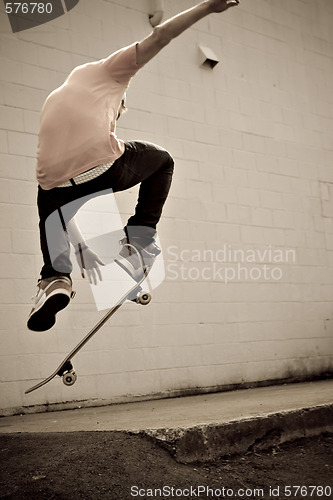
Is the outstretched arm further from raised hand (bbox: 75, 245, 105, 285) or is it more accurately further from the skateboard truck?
the skateboard truck

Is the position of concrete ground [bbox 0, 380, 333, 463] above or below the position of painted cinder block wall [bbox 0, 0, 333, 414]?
below

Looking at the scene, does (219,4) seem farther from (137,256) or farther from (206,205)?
(206,205)

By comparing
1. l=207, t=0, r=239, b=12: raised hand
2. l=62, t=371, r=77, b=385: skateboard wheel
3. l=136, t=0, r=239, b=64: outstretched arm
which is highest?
l=207, t=0, r=239, b=12: raised hand

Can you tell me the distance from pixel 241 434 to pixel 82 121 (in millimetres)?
1889

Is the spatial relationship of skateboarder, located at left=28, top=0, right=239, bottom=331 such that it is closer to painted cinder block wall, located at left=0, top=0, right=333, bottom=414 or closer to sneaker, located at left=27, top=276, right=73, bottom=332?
sneaker, located at left=27, top=276, right=73, bottom=332

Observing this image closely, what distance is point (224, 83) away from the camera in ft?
18.5

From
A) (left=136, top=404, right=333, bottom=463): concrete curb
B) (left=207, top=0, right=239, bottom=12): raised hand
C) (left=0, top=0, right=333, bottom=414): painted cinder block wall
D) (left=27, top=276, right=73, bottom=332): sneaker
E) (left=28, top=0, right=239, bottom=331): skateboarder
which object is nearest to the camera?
(left=207, top=0, right=239, bottom=12): raised hand

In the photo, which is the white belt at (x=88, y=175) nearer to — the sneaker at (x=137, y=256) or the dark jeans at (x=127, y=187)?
the dark jeans at (x=127, y=187)

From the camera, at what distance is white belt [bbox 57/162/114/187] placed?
2418 millimetres

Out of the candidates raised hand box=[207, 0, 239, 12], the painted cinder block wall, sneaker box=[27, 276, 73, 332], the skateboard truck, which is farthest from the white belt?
the painted cinder block wall

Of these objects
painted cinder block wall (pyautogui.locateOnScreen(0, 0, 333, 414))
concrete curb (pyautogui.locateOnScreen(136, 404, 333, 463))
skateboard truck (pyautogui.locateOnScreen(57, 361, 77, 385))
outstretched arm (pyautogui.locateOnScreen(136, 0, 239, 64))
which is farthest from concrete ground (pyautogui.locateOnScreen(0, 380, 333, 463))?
outstretched arm (pyautogui.locateOnScreen(136, 0, 239, 64))

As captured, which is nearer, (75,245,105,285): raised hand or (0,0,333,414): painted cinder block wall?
(75,245,105,285): raised hand

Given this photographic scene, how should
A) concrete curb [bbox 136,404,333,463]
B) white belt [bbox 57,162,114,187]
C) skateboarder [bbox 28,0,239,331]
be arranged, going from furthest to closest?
1. concrete curb [bbox 136,404,333,463]
2. white belt [bbox 57,162,114,187]
3. skateboarder [bbox 28,0,239,331]

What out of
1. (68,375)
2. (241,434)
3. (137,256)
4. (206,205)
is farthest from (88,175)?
(206,205)
